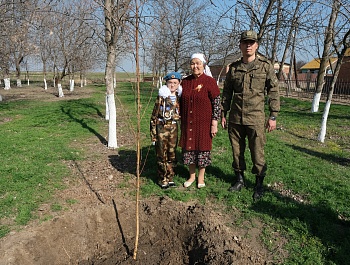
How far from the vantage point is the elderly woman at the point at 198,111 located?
3.52 meters

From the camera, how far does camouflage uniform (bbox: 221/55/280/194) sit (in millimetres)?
3338

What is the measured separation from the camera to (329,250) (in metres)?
2.72

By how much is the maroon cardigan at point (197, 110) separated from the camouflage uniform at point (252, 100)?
0.94 feet

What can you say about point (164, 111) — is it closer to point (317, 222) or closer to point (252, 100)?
point (252, 100)

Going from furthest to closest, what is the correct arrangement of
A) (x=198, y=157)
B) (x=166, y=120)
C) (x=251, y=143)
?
(x=198, y=157)
(x=166, y=120)
(x=251, y=143)

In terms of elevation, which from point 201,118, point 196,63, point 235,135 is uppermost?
point 196,63

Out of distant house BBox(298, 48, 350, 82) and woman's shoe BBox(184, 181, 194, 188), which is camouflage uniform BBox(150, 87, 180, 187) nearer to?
woman's shoe BBox(184, 181, 194, 188)

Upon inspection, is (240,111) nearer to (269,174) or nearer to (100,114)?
(269,174)

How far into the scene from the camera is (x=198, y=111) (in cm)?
358

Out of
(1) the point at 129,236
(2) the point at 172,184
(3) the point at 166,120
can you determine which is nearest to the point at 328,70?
(2) the point at 172,184

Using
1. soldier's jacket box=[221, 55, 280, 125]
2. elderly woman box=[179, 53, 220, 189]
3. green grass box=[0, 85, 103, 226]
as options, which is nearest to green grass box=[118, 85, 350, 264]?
elderly woman box=[179, 53, 220, 189]

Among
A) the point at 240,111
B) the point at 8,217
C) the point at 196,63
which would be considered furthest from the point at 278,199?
the point at 8,217

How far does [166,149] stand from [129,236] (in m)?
1.28

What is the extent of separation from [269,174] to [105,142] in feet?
13.7
